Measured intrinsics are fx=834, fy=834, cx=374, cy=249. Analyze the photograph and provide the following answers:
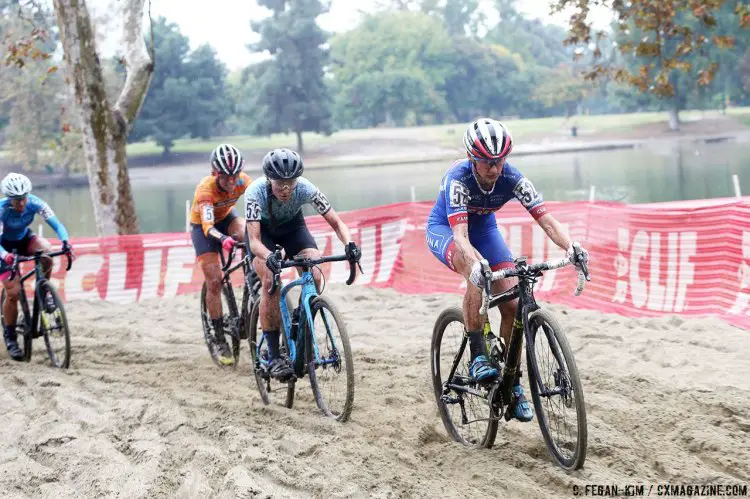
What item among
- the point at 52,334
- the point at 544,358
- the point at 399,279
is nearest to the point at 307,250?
the point at 544,358

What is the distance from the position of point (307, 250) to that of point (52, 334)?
3.80 meters

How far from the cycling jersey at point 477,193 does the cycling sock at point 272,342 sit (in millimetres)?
2048

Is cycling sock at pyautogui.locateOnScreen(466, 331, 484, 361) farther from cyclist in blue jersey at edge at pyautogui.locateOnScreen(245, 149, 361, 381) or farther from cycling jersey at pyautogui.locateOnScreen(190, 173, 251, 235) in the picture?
cycling jersey at pyautogui.locateOnScreen(190, 173, 251, 235)

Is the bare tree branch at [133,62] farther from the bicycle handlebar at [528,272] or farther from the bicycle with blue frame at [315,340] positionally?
the bicycle handlebar at [528,272]

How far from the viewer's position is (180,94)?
165 ft

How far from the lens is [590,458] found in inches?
213

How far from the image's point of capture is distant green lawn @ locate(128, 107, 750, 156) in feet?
168

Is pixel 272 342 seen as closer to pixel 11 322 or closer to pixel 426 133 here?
pixel 11 322

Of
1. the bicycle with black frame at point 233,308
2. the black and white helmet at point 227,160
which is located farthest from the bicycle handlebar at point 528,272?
the black and white helmet at point 227,160

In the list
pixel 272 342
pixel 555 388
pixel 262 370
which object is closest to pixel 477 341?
pixel 555 388

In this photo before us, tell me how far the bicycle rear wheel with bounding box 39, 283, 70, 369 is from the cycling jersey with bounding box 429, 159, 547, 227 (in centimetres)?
499

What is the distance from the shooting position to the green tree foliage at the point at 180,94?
49.7 m

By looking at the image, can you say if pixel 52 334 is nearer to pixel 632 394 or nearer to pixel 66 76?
pixel 632 394

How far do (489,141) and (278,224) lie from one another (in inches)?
104
